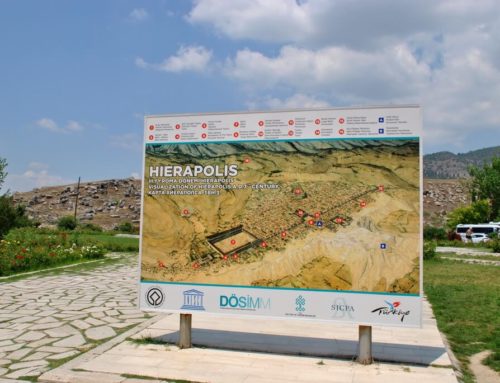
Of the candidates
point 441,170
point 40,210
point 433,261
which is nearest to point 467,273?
point 433,261

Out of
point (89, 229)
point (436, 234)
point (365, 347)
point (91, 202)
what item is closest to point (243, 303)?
point (365, 347)

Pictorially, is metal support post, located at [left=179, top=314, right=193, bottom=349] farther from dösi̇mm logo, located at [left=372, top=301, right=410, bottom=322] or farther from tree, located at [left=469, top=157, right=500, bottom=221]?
tree, located at [left=469, top=157, right=500, bottom=221]

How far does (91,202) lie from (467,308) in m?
62.8

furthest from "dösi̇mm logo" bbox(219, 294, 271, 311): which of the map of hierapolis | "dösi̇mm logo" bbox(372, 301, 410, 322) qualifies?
"dösi̇mm logo" bbox(372, 301, 410, 322)

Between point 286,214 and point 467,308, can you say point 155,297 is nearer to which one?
point 286,214

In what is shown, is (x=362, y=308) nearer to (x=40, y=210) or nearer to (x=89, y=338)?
(x=89, y=338)

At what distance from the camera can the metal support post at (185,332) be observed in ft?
21.4

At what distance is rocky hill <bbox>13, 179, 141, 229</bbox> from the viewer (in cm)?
5975

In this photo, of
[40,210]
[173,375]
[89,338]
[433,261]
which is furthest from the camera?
[40,210]

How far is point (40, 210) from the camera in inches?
2491

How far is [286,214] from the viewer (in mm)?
6059

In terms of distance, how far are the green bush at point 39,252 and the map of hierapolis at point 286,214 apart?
9307mm

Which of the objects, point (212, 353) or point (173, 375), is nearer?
point (173, 375)

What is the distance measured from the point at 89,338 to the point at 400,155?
501cm
